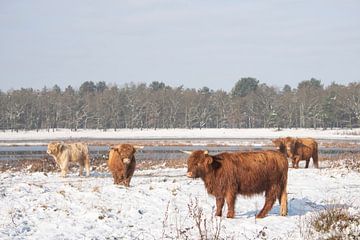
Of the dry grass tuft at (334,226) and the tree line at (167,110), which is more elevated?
the tree line at (167,110)

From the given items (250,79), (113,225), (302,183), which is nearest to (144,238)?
(113,225)

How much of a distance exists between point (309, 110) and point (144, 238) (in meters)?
88.6

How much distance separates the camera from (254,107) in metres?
101

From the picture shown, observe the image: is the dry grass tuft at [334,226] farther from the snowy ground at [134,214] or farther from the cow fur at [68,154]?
the cow fur at [68,154]

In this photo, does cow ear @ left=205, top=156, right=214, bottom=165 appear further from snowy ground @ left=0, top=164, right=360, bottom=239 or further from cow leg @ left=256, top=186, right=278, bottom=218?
cow leg @ left=256, top=186, right=278, bottom=218

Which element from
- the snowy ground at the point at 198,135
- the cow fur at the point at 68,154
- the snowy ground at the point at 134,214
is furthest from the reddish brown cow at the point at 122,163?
the snowy ground at the point at 198,135

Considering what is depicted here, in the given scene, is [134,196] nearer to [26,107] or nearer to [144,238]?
[144,238]

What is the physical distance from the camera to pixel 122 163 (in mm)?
14523

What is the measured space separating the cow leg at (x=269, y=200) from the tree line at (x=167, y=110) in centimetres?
8099

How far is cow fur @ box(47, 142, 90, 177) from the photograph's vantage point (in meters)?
20.3

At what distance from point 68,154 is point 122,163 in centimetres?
668

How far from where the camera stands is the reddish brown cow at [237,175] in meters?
10.1

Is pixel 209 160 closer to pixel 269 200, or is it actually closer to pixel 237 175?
pixel 237 175

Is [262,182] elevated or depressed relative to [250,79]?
depressed
